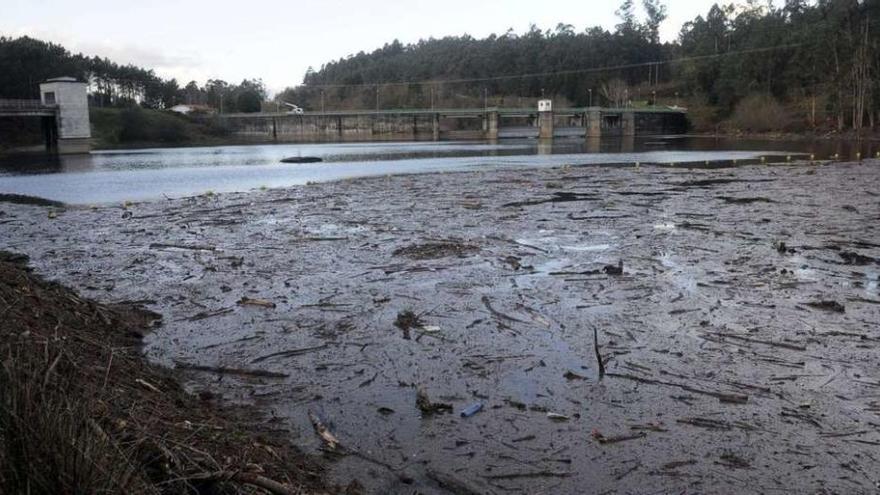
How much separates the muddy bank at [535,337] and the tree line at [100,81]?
10757 centimetres

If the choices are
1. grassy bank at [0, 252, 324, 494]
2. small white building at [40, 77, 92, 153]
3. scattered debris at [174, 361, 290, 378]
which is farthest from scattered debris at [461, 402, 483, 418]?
small white building at [40, 77, 92, 153]

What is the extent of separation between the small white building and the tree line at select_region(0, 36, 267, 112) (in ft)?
60.6

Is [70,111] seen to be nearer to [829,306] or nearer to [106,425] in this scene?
[829,306]

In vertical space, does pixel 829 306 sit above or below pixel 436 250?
below

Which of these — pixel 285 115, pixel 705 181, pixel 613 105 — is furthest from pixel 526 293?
pixel 613 105

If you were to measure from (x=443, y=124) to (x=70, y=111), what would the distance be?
9889cm

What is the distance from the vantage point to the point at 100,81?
14762cm

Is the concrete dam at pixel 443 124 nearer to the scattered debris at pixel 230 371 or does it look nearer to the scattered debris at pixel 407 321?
the scattered debris at pixel 407 321

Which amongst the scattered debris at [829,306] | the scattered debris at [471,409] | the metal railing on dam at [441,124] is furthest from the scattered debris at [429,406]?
the metal railing on dam at [441,124]

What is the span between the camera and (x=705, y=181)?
2900 cm

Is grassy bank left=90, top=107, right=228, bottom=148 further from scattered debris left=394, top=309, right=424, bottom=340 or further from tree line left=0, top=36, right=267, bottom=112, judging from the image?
scattered debris left=394, top=309, right=424, bottom=340

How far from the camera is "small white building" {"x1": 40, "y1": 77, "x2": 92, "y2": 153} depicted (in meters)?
91.3

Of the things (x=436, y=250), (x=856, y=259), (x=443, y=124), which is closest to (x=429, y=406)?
(x=436, y=250)

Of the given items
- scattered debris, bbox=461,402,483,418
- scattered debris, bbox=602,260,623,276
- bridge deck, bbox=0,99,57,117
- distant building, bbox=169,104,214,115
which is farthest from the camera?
distant building, bbox=169,104,214,115
